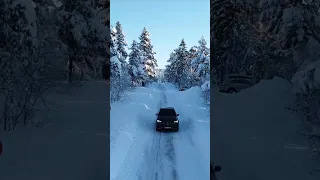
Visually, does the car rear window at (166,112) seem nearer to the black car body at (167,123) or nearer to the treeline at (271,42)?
the black car body at (167,123)

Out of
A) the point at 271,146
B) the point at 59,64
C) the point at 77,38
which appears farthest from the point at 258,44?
the point at 59,64

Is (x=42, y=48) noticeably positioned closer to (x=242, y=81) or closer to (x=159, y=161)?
(x=242, y=81)

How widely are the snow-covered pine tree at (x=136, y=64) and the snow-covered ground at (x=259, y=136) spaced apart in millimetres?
35761

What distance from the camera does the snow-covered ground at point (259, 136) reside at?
6.91m

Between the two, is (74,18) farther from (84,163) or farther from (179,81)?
(179,81)

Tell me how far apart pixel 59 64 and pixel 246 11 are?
5.38 m

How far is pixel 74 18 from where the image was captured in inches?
300

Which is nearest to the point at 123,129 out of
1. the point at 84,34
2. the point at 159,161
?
the point at 159,161

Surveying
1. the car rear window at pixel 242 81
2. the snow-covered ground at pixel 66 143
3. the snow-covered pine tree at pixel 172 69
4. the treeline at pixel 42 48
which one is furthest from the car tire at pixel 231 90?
the snow-covered pine tree at pixel 172 69

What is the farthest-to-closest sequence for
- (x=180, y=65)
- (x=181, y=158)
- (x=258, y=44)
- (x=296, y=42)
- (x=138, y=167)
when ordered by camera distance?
(x=180, y=65), (x=181, y=158), (x=138, y=167), (x=258, y=44), (x=296, y=42)

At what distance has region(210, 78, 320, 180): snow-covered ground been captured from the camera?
6.91 metres

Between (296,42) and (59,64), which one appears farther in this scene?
(59,64)

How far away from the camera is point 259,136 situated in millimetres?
7309

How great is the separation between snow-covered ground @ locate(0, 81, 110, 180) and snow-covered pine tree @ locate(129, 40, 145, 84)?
35338mm
